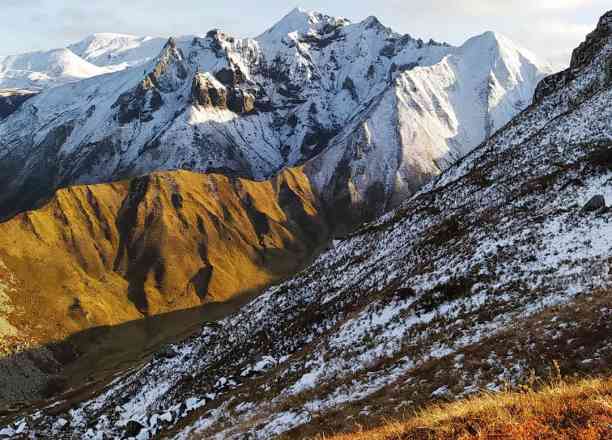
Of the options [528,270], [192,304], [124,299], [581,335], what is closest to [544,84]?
[528,270]

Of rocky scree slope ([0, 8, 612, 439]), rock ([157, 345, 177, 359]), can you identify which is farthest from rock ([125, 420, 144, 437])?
rock ([157, 345, 177, 359])

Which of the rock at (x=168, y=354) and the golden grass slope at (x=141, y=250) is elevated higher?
the golden grass slope at (x=141, y=250)

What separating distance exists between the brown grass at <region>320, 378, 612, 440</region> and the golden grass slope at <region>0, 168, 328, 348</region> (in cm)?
10474

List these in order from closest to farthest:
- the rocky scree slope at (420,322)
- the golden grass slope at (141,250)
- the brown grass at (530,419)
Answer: the brown grass at (530,419) < the rocky scree slope at (420,322) < the golden grass slope at (141,250)

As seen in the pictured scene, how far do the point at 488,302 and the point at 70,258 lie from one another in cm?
12841

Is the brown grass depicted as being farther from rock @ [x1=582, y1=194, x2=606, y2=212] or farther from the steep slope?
the steep slope

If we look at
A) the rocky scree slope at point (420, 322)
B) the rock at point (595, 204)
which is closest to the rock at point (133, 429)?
the rocky scree slope at point (420, 322)

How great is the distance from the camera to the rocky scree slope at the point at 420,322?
1650cm

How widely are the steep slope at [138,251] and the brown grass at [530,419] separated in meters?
94.2

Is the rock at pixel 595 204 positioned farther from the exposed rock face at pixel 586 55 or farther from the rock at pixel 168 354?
the exposed rock face at pixel 586 55

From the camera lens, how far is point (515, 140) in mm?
65500

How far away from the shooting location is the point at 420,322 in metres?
24.7

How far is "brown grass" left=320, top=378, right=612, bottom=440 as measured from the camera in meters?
7.01

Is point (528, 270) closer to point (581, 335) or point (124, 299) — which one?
point (581, 335)
